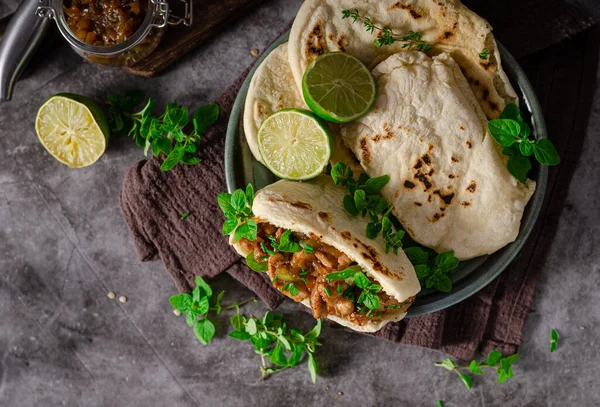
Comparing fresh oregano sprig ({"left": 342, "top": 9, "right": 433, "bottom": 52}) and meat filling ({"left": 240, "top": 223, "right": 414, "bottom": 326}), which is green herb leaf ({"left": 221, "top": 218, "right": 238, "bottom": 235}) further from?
fresh oregano sprig ({"left": 342, "top": 9, "right": 433, "bottom": 52})

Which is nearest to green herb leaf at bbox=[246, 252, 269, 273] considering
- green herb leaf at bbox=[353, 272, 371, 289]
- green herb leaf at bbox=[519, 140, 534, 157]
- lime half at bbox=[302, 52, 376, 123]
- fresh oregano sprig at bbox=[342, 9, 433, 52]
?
green herb leaf at bbox=[353, 272, 371, 289]

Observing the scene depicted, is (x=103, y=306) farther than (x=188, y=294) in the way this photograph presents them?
Yes

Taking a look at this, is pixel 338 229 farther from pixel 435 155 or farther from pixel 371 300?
pixel 435 155

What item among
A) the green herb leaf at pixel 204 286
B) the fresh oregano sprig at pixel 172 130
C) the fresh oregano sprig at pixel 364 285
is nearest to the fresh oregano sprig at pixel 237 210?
the fresh oregano sprig at pixel 364 285

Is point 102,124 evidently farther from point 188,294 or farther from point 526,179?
point 526,179

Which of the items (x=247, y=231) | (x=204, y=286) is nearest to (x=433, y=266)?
(x=247, y=231)

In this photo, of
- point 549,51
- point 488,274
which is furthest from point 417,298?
point 549,51
